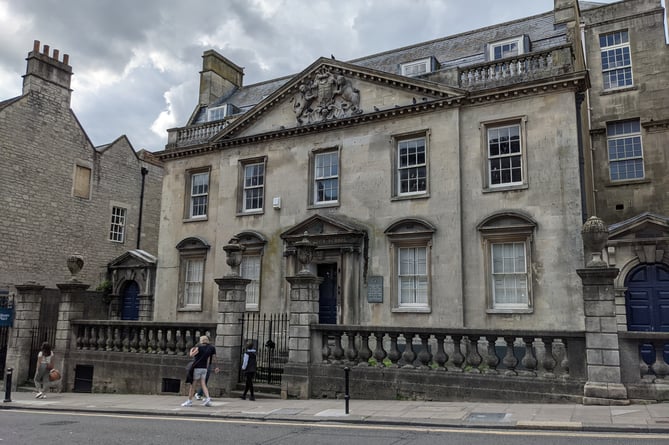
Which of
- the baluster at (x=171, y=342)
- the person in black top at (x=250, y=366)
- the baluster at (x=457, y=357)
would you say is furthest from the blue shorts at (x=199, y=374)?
the baluster at (x=457, y=357)

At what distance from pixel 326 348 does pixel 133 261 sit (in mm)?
15938

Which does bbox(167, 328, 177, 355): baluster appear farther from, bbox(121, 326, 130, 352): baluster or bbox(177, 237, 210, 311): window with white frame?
bbox(177, 237, 210, 311): window with white frame

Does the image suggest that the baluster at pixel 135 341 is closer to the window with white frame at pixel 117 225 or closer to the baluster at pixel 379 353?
the baluster at pixel 379 353

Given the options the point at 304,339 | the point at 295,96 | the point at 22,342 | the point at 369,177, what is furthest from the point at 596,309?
the point at 22,342

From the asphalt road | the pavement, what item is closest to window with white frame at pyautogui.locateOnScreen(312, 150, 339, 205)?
the pavement

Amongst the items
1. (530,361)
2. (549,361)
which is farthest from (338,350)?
(549,361)

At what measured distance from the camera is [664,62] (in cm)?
2161

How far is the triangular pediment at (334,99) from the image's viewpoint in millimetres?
19203

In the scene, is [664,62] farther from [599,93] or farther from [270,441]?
[270,441]

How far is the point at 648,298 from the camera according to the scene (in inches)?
653

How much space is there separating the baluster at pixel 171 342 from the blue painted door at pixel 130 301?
1151 centimetres

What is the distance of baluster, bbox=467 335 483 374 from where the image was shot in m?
11.0

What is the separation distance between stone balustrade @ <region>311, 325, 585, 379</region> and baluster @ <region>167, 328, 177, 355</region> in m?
4.41

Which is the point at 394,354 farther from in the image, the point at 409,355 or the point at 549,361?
the point at 549,361
